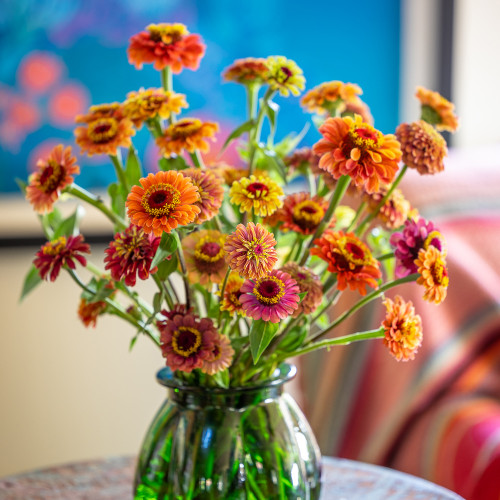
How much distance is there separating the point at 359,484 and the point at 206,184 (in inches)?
14.7

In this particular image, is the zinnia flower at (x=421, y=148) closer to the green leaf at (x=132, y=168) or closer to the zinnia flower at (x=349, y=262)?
the zinnia flower at (x=349, y=262)

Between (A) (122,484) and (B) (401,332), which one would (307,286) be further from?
(A) (122,484)

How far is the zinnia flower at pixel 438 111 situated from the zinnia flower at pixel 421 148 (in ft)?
0.18

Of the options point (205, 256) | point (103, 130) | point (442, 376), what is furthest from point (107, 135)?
point (442, 376)

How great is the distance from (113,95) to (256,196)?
3.47 ft

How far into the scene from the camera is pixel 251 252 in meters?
0.42

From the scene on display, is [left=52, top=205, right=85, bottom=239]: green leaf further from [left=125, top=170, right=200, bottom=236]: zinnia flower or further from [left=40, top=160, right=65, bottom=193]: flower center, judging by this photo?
[left=125, top=170, right=200, bottom=236]: zinnia flower

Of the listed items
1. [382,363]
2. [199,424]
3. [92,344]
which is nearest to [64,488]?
[199,424]

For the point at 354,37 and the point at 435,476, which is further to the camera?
the point at 354,37

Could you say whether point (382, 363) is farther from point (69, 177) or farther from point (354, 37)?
point (354, 37)

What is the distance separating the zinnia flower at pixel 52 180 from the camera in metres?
0.52

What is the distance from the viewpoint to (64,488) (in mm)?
711

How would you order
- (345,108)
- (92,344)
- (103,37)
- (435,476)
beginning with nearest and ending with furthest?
(345,108), (435,476), (103,37), (92,344)

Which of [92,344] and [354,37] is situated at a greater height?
[354,37]
